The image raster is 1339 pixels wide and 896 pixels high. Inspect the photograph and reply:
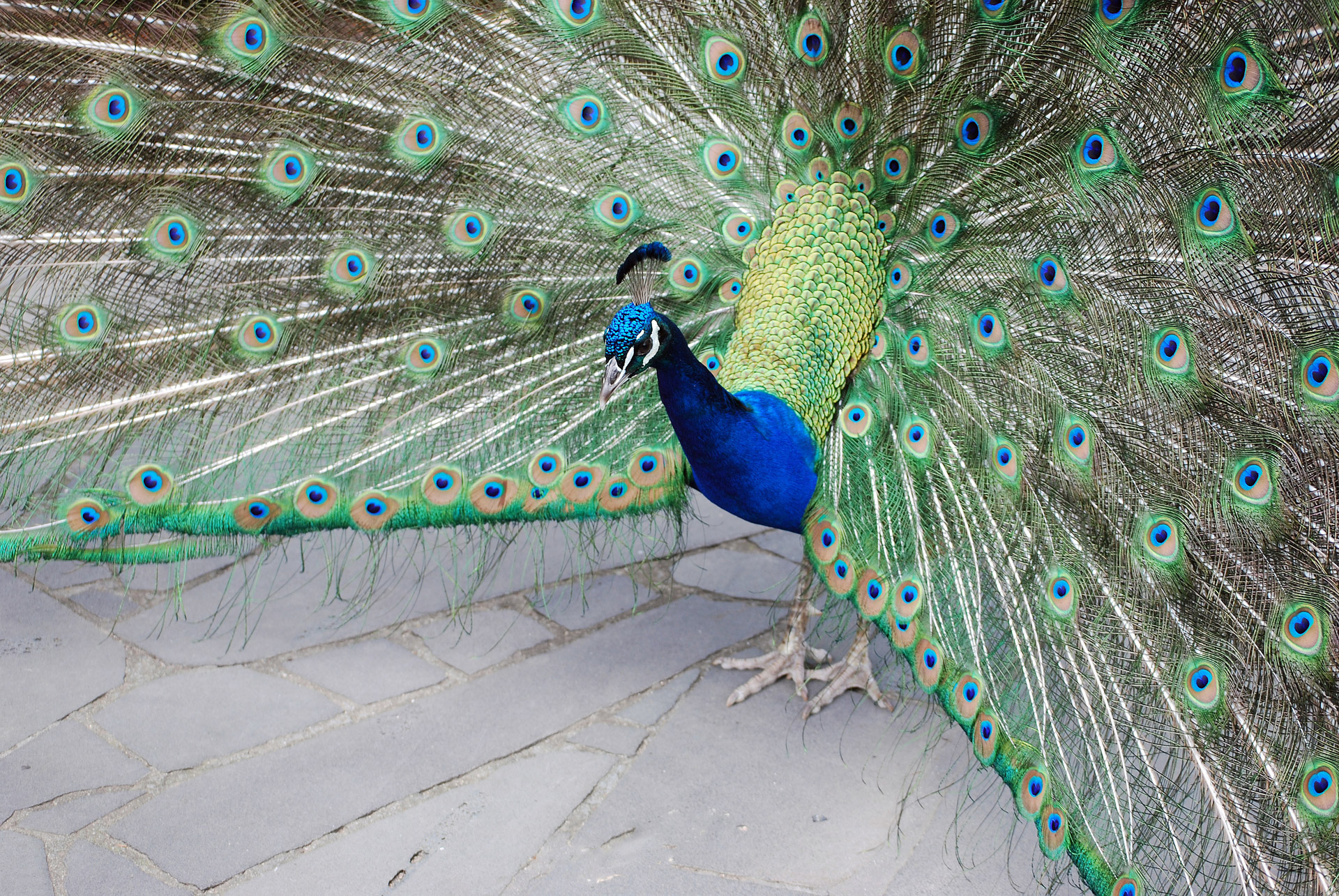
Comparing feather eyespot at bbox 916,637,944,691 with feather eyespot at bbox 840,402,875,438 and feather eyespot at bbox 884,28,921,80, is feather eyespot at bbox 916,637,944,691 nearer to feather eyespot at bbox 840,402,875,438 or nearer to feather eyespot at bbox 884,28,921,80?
feather eyespot at bbox 840,402,875,438

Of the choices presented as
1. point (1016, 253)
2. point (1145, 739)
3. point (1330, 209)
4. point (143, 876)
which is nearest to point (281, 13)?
point (1016, 253)

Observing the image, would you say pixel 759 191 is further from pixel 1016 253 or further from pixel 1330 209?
pixel 1330 209

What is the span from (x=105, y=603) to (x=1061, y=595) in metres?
2.62

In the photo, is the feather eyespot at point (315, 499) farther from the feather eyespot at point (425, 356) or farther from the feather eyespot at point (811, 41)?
the feather eyespot at point (811, 41)

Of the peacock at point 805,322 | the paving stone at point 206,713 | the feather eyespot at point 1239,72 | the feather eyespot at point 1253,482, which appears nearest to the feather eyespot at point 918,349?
the peacock at point 805,322

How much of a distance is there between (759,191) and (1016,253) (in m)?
0.68

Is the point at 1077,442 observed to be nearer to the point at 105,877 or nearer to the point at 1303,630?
the point at 1303,630

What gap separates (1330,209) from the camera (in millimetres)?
1852

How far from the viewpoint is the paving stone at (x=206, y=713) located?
2621 millimetres

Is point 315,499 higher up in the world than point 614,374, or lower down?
lower down

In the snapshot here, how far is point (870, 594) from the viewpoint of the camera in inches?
87.7

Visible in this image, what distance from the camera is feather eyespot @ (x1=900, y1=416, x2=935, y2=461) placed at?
7.91 feet

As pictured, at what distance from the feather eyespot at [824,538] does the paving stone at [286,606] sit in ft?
3.79

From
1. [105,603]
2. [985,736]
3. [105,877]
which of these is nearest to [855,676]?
[985,736]
